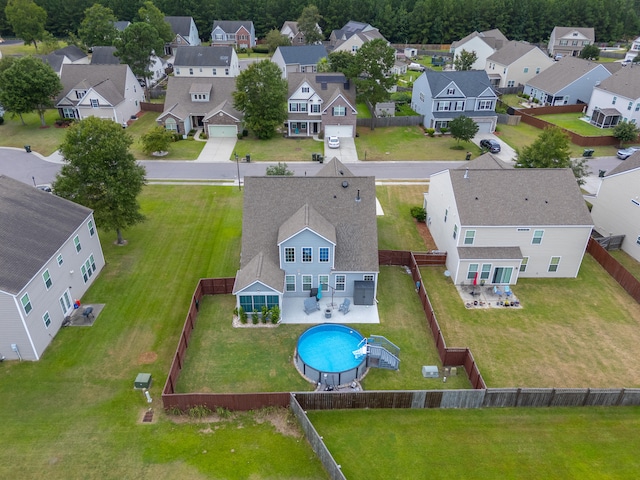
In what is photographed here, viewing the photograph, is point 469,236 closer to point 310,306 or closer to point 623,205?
point 310,306

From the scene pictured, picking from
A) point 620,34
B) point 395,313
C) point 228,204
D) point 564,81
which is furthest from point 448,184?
point 620,34

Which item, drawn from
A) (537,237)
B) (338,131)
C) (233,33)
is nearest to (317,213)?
(537,237)

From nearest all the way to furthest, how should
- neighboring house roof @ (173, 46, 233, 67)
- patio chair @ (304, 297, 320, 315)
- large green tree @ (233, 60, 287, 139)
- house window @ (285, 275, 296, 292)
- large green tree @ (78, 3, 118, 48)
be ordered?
patio chair @ (304, 297, 320, 315) < house window @ (285, 275, 296, 292) < large green tree @ (233, 60, 287, 139) < neighboring house roof @ (173, 46, 233, 67) < large green tree @ (78, 3, 118, 48)

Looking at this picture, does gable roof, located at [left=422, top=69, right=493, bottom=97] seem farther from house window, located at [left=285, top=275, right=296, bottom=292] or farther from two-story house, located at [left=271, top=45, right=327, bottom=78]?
house window, located at [left=285, top=275, right=296, bottom=292]

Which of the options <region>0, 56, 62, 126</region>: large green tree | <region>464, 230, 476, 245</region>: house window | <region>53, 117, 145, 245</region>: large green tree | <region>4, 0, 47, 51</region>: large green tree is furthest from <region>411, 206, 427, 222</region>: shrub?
<region>4, 0, 47, 51</region>: large green tree

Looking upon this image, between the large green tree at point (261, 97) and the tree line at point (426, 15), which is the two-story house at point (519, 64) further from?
the large green tree at point (261, 97)

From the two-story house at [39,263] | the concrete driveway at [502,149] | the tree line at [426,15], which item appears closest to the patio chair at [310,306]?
the two-story house at [39,263]
